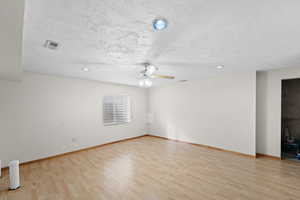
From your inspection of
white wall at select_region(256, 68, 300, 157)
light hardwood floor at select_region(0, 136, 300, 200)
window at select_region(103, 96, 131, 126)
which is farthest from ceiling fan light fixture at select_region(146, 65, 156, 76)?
white wall at select_region(256, 68, 300, 157)

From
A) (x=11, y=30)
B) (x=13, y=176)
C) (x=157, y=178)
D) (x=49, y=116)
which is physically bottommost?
(x=157, y=178)

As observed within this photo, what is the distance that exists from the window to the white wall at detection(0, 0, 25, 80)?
319 cm

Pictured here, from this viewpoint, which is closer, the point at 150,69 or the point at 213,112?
the point at 150,69

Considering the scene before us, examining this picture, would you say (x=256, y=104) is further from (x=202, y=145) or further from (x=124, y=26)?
(x=124, y=26)

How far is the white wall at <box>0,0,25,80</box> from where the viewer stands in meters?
0.86

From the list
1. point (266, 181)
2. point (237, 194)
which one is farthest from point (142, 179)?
point (266, 181)

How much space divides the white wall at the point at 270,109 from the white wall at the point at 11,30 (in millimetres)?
4789

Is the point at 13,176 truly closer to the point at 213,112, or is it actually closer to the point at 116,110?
the point at 116,110

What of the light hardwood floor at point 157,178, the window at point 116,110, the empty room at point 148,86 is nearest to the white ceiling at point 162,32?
the empty room at point 148,86

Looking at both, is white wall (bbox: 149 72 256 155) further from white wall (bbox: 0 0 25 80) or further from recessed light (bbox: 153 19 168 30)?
white wall (bbox: 0 0 25 80)

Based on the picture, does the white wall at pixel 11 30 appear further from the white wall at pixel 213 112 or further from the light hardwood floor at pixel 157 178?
the white wall at pixel 213 112

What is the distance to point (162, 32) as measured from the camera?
1.58 m

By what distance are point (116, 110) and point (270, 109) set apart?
16.0ft

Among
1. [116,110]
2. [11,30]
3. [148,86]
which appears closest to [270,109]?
[148,86]
